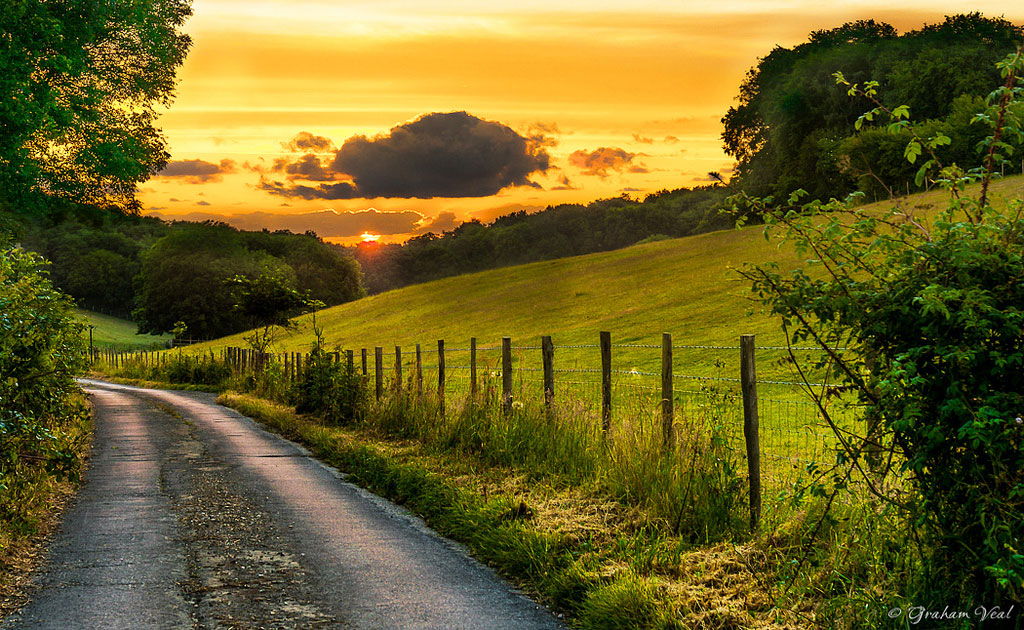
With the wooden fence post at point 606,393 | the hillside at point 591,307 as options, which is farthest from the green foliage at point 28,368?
the hillside at point 591,307

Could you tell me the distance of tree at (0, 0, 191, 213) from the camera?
925 inches

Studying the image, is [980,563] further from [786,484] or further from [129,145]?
[129,145]

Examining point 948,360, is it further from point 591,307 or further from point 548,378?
point 591,307

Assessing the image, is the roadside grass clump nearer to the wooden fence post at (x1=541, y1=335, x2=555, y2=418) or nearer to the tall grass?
the tall grass

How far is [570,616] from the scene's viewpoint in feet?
22.0

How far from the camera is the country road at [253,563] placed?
6.67 metres

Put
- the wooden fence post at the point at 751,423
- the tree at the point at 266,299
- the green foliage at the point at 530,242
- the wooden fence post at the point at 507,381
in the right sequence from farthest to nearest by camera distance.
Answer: the green foliage at the point at 530,242
the tree at the point at 266,299
the wooden fence post at the point at 507,381
the wooden fence post at the point at 751,423

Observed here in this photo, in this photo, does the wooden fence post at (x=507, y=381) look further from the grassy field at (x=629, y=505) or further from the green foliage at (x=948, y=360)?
the green foliage at (x=948, y=360)

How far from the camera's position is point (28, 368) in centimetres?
1029

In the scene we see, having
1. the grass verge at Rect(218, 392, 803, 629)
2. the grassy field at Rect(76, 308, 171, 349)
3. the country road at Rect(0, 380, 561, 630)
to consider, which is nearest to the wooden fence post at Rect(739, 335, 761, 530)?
the grass verge at Rect(218, 392, 803, 629)

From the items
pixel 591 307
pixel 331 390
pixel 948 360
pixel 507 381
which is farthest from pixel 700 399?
pixel 591 307

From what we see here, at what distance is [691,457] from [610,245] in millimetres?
160686

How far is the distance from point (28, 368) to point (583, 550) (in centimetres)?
685

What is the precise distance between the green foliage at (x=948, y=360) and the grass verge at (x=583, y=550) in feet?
4.66
